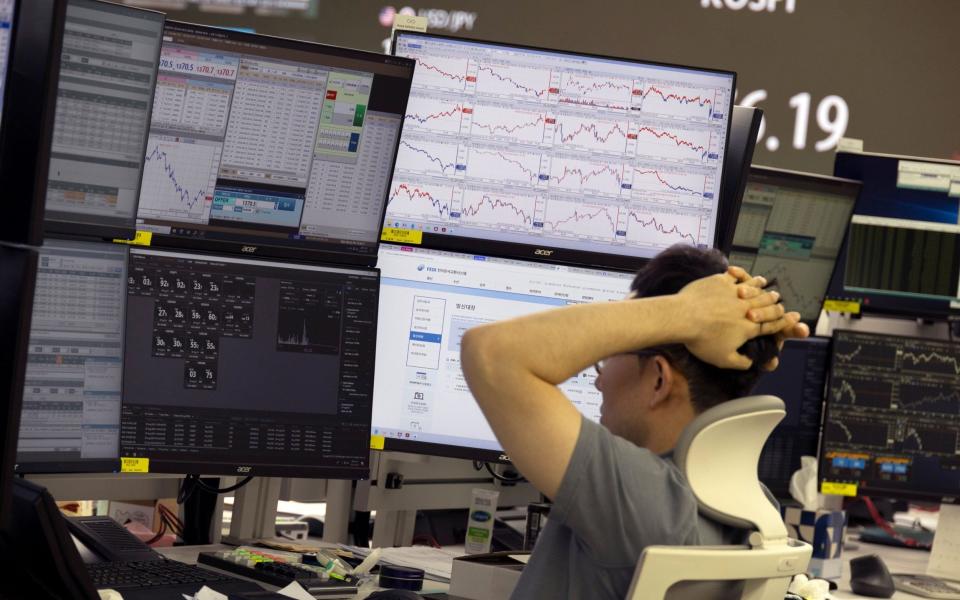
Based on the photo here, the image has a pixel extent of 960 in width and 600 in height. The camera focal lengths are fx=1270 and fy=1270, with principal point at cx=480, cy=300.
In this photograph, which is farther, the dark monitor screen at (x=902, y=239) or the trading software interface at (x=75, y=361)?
the dark monitor screen at (x=902, y=239)

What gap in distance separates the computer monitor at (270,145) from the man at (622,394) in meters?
0.77

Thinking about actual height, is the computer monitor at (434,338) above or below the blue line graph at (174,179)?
below

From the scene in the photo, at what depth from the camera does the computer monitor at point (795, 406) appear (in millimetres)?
3062

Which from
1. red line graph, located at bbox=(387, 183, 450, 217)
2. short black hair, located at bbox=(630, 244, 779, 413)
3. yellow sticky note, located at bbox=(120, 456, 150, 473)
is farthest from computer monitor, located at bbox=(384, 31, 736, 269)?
short black hair, located at bbox=(630, 244, 779, 413)

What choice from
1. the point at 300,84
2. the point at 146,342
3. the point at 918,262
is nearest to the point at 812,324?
the point at 918,262

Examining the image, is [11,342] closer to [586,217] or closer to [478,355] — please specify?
[478,355]

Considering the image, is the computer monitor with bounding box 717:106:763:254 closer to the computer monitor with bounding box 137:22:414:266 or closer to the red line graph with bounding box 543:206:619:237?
the red line graph with bounding box 543:206:619:237

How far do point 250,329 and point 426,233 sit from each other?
409mm

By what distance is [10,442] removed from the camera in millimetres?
1267

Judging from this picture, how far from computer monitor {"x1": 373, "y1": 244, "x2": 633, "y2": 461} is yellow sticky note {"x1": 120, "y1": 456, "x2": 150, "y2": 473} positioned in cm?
45

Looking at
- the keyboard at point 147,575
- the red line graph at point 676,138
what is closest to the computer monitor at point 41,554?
the keyboard at point 147,575

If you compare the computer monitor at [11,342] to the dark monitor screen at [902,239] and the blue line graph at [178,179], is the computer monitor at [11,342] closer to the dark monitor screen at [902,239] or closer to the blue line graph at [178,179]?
the blue line graph at [178,179]

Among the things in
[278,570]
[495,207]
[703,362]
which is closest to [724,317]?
[703,362]

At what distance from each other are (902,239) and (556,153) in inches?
49.3
